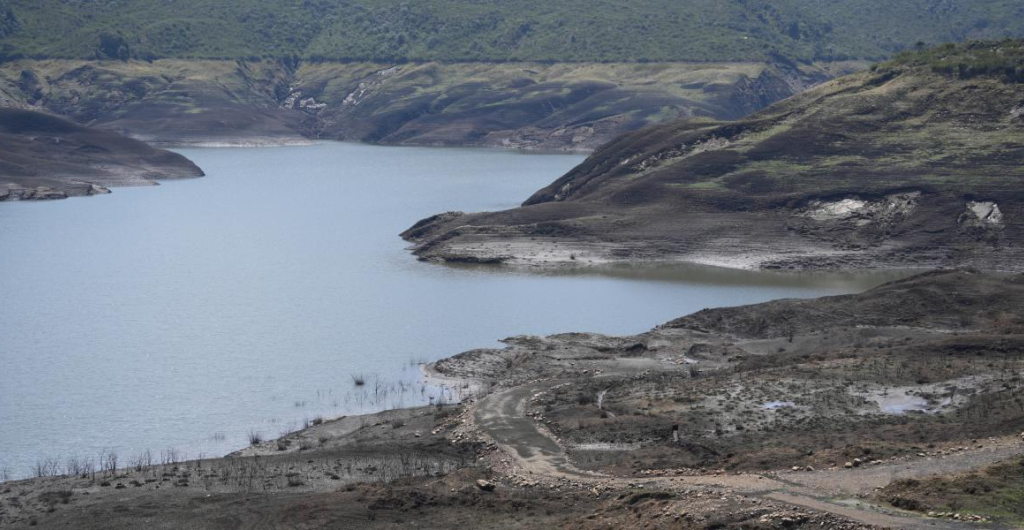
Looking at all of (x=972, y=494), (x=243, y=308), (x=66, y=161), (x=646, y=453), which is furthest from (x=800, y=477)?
(x=66, y=161)

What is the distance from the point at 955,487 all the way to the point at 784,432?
28.1 ft

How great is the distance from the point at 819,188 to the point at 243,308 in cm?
3862

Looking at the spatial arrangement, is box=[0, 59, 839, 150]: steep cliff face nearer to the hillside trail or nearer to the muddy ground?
the muddy ground

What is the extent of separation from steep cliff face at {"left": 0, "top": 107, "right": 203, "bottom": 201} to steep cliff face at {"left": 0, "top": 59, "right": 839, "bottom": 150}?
34.9m

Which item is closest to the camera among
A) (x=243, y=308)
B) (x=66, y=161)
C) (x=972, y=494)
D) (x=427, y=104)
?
(x=972, y=494)

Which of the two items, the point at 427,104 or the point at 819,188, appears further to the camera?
the point at 427,104

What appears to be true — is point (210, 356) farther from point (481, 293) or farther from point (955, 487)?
point (955, 487)

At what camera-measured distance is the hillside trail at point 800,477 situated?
24.1m

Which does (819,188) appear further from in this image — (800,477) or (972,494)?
(972,494)

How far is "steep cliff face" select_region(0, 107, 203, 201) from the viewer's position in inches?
4407

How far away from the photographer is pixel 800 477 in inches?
1082

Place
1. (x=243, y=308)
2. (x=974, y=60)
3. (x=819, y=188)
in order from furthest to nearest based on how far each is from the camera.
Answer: (x=974, y=60), (x=819, y=188), (x=243, y=308)

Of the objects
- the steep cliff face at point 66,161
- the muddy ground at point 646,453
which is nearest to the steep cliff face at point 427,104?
the steep cliff face at point 66,161

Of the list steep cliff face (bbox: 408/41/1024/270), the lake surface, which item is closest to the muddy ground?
the lake surface
